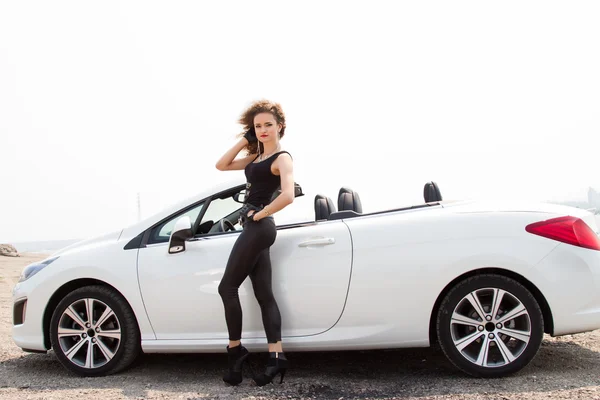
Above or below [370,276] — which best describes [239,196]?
above

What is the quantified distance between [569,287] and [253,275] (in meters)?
2.23

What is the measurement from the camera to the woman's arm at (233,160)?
484cm

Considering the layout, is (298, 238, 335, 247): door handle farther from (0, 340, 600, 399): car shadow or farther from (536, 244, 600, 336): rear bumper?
(536, 244, 600, 336): rear bumper

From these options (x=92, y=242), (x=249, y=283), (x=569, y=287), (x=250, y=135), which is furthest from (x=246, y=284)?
(x=569, y=287)

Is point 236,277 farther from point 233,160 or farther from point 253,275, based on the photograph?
point 233,160

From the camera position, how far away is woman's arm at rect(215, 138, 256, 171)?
15.9ft

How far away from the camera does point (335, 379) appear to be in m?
4.62

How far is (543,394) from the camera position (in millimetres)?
4086

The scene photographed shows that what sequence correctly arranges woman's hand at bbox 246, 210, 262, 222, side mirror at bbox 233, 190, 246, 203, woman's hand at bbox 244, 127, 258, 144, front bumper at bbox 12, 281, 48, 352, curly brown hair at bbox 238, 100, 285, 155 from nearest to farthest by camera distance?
woman's hand at bbox 246, 210, 262, 222
curly brown hair at bbox 238, 100, 285, 155
woman's hand at bbox 244, 127, 258, 144
side mirror at bbox 233, 190, 246, 203
front bumper at bbox 12, 281, 48, 352

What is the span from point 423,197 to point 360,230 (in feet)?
2.53

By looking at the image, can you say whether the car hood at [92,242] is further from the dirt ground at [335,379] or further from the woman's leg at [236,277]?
the woman's leg at [236,277]

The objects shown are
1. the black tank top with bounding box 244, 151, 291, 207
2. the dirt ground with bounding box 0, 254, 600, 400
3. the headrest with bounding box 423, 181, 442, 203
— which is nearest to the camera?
the dirt ground with bounding box 0, 254, 600, 400

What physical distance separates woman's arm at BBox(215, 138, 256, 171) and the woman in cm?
25

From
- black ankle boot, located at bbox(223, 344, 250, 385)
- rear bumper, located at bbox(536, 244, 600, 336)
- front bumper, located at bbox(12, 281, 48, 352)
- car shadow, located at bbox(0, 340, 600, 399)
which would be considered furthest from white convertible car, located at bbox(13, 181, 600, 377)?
front bumper, located at bbox(12, 281, 48, 352)
